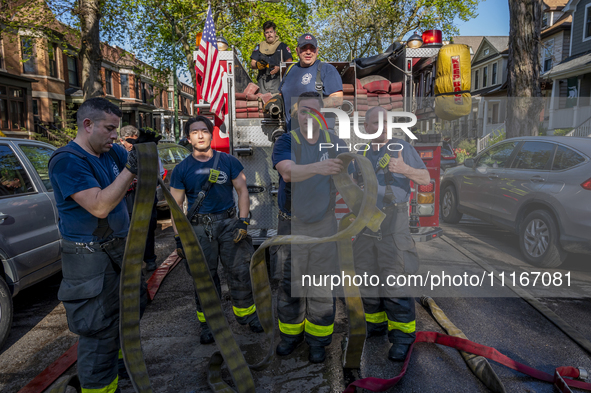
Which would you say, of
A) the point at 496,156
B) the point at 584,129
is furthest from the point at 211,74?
the point at 584,129

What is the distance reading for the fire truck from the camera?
4992 millimetres

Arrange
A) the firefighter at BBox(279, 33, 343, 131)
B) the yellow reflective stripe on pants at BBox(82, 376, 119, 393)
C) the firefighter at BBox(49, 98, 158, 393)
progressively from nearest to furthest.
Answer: the firefighter at BBox(49, 98, 158, 393), the yellow reflective stripe on pants at BBox(82, 376, 119, 393), the firefighter at BBox(279, 33, 343, 131)

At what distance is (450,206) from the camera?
28.3ft

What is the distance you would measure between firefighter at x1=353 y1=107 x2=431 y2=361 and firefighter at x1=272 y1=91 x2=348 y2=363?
0.34 meters

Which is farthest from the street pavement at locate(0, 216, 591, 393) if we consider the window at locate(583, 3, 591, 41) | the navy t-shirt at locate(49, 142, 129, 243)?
the window at locate(583, 3, 591, 41)

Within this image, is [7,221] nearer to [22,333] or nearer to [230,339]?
[22,333]

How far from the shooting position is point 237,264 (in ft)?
12.2

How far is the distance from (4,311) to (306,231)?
8.96 ft

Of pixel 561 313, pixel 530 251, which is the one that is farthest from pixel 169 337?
pixel 530 251

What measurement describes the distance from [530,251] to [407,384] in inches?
153

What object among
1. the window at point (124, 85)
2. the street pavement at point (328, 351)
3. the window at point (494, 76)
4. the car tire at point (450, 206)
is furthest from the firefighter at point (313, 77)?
the window at point (124, 85)

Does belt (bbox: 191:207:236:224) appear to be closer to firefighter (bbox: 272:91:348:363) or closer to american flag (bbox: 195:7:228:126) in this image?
firefighter (bbox: 272:91:348:363)

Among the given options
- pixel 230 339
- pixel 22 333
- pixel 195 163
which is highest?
pixel 195 163

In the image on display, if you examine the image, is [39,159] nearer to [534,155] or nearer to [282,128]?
[282,128]
